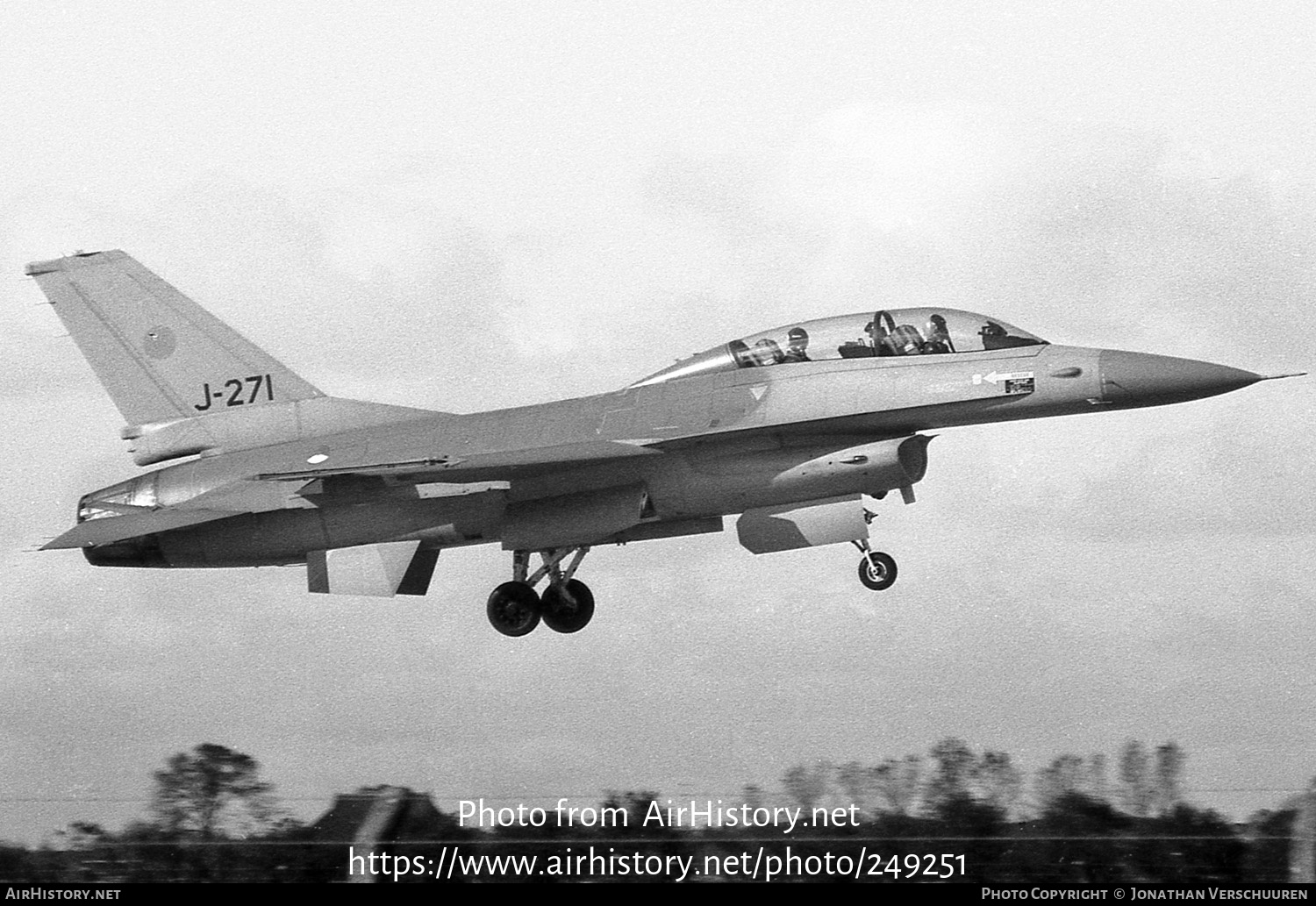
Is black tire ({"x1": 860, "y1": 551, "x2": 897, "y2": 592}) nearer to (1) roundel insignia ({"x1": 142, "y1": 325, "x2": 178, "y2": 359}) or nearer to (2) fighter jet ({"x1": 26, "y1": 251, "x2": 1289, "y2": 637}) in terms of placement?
(2) fighter jet ({"x1": 26, "y1": 251, "x2": 1289, "y2": 637})

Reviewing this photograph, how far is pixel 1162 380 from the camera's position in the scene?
61.2 ft

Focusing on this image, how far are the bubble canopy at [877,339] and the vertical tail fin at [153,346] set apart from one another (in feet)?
17.7

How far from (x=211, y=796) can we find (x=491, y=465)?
4.30 m

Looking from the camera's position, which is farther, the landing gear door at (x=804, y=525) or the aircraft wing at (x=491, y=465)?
the aircraft wing at (x=491, y=465)

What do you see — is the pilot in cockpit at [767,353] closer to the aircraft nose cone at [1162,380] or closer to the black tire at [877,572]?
the black tire at [877,572]

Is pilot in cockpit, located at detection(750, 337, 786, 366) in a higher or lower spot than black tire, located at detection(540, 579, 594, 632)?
higher

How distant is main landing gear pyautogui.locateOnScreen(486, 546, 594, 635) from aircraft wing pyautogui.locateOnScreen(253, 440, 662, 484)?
50.5 inches

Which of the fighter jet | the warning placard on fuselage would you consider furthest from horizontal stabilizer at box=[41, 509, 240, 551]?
the warning placard on fuselage

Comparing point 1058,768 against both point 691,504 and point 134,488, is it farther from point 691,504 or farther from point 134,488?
point 134,488

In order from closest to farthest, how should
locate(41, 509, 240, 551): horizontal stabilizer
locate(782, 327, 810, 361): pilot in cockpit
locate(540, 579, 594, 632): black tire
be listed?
locate(782, 327, 810, 361): pilot in cockpit < locate(41, 509, 240, 551): horizontal stabilizer < locate(540, 579, 594, 632): black tire

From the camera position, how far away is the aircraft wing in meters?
19.5

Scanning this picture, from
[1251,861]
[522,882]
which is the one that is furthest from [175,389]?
[1251,861]

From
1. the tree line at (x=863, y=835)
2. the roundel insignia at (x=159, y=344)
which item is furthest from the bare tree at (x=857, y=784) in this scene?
the roundel insignia at (x=159, y=344)

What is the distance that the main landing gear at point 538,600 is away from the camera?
2100cm
